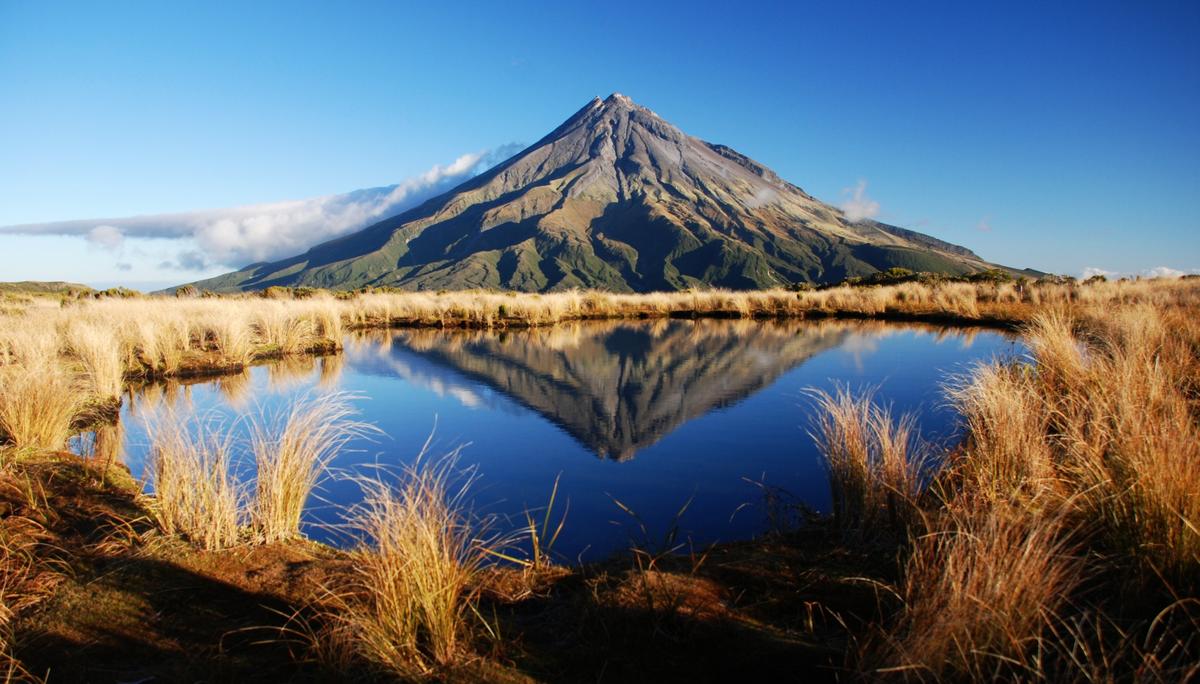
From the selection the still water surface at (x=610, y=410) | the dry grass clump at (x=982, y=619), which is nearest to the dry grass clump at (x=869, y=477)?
the still water surface at (x=610, y=410)

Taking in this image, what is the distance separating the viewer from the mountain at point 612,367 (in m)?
8.90

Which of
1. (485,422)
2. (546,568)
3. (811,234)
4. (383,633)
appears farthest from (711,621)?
(811,234)

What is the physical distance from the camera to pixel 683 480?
6074mm

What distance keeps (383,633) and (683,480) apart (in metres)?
3.88

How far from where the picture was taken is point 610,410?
30.4 ft

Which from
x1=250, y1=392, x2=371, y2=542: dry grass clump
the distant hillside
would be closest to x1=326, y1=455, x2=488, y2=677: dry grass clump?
x1=250, y1=392, x2=371, y2=542: dry grass clump

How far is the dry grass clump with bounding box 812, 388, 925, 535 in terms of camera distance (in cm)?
412

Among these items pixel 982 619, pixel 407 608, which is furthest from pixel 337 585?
pixel 982 619

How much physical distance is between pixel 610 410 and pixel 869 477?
5.27 m

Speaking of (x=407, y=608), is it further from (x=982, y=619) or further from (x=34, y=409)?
(x=34, y=409)

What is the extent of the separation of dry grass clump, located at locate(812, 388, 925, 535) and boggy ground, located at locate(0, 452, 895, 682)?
1.05 feet

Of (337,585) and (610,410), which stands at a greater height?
(337,585)

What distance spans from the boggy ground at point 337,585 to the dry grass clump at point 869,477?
319 mm

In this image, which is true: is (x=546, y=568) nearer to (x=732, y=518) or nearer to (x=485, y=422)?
(x=732, y=518)
